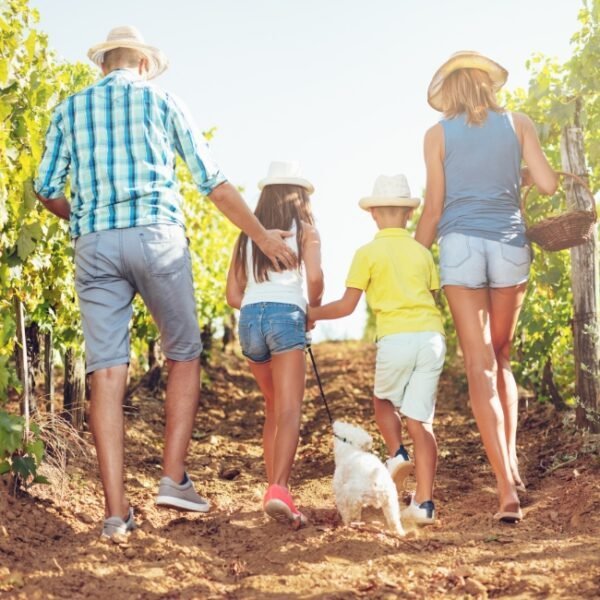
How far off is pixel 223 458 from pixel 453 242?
10.6ft

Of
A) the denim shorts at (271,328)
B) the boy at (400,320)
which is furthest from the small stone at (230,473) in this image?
the denim shorts at (271,328)

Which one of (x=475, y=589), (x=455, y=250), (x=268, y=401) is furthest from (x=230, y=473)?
(x=475, y=589)

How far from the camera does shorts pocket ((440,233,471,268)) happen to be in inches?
180

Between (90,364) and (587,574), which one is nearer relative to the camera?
(587,574)

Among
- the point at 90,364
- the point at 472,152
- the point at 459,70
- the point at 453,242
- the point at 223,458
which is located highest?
the point at 459,70

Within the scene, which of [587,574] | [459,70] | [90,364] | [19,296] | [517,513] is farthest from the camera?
[19,296]

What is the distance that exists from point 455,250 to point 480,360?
0.53 meters

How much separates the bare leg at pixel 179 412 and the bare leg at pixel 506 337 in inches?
58.1

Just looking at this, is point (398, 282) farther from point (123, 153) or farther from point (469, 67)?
point (123, 153)

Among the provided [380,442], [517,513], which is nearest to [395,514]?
[517,513]

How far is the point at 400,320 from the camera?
4590 millimetres

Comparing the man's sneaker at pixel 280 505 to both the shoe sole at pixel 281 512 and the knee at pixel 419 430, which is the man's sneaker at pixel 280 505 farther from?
the knee at pixel 419 430

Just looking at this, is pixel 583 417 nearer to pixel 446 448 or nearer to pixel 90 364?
pixel 446 448

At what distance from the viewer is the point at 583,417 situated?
20.1ft
